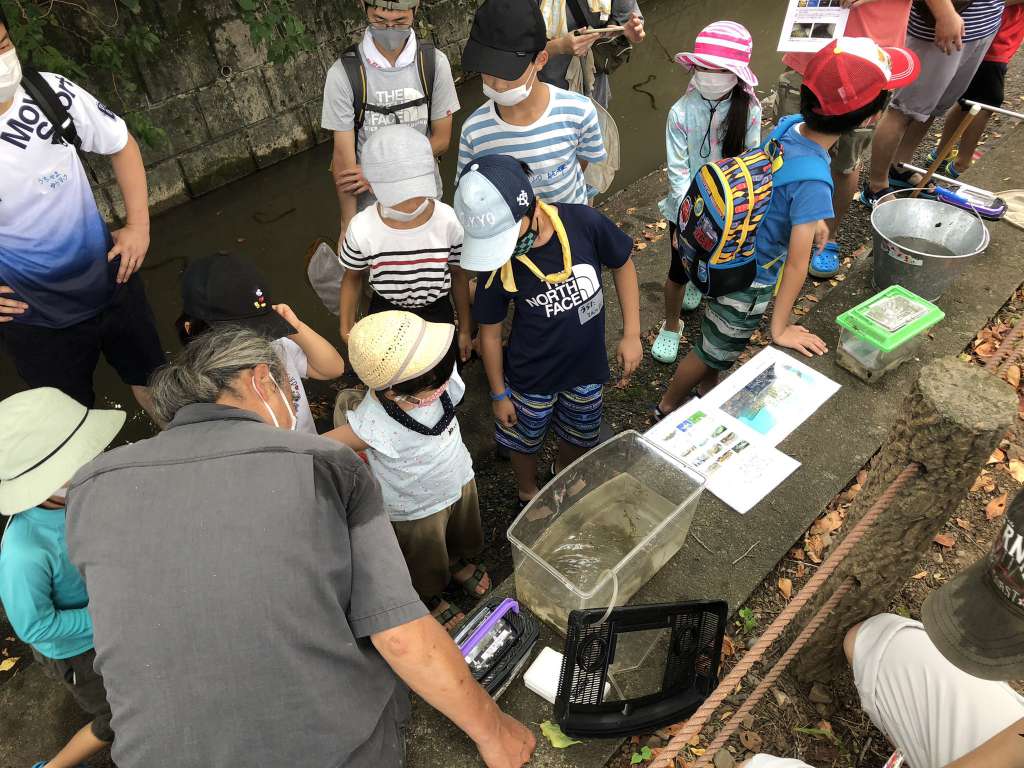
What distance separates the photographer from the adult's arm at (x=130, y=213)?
301cm

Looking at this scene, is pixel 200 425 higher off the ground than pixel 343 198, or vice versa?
pixel 200 425

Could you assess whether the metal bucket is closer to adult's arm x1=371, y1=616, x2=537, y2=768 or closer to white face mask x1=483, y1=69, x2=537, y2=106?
white face mask x1=483, y1=69, x2=537, y2=106

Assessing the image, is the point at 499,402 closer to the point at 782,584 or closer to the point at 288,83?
the point at 782,584

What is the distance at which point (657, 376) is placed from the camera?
13.6 feet

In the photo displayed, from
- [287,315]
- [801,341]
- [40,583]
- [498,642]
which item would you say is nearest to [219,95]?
[287,315]

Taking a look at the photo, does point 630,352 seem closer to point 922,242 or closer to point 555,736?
point 555,736

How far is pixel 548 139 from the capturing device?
3127mm

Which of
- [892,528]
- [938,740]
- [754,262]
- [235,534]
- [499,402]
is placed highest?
[235,534]

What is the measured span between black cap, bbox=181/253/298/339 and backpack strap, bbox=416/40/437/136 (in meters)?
1.63

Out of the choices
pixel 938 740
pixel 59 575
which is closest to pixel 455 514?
pixel 59 575

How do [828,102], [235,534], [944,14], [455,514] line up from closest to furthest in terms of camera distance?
[235,534]
[828,102]
[455,514]
[944,14]

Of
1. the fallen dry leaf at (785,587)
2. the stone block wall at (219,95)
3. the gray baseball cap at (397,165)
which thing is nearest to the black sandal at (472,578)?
the fallen dry leaf at (785,587)

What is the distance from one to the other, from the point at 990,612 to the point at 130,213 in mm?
3728

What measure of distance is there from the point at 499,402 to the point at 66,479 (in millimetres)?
1674
